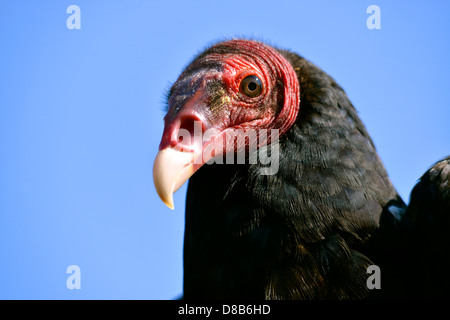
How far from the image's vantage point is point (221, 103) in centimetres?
390

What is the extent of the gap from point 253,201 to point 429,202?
121cm

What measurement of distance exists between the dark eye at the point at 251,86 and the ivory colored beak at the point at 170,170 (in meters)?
0.85

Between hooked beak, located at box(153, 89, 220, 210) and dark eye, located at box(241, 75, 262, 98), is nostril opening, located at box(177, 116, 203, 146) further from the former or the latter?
dark eye, located at box(241, 75, 262, 98)

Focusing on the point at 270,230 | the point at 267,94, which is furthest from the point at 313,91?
the point at 270,230

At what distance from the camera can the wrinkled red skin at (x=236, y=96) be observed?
12.2 feet

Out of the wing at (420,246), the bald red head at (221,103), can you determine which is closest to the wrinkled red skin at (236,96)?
the bald red head at (221,103)

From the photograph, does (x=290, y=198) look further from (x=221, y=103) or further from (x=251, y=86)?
(x=251, y=86)

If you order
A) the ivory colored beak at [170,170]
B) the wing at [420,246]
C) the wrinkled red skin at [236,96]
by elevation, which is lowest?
the wing at [420,246]

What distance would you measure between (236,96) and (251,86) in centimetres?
17

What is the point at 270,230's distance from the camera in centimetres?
356

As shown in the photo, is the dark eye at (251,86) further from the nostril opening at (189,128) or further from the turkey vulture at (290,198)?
the nostril opening at (189,128)

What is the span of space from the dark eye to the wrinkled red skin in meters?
0.03

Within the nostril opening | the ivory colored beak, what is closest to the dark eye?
the nostril opening
